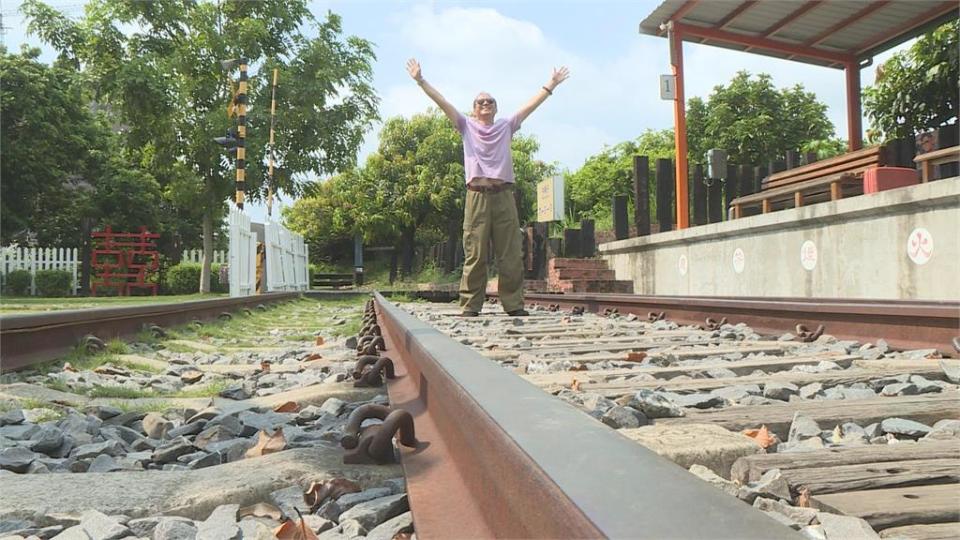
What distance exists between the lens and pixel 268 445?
172 cm

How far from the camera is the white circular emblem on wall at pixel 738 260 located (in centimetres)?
812

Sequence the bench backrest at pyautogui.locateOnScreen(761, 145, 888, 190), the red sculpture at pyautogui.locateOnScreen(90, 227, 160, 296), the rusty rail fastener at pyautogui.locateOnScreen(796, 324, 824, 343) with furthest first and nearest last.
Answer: the red sculpture at pyautogui.locateOnScreen(90, 227, 160, 296) < the bench backrest at pyautogui.locateOnScreen(761, 145, 888, 190) < the rusty rail fastener at pyautogui.locateOnScreen(796, 324, 824, 343)

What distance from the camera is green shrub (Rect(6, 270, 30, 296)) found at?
70.4ft

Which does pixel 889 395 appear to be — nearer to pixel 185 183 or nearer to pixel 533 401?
pixel 533 401

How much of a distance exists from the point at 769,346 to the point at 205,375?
290cm

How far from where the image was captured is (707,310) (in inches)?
209

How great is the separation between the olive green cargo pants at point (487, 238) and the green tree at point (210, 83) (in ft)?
48.5

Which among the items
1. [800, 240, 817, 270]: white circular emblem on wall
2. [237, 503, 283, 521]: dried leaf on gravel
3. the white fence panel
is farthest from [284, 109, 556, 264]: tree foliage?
[237, 503, 283, 521]: dried leaf on gravel

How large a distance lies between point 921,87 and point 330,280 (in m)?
25.2

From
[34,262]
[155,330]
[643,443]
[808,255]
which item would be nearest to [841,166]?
[808,255]

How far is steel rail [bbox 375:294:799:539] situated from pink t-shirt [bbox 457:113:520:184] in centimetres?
399

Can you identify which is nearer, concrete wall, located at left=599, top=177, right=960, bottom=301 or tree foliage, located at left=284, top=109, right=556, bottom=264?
concrete wall, located at left=599, top=177, right=960, bottom=301

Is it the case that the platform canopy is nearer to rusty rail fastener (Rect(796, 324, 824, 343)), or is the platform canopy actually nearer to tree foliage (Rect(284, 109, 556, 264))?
rusty rail fastener (Rect(796, 324, 824, 343))

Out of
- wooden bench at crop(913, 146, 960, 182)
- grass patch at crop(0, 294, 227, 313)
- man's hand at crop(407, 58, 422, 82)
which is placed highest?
man's hand at crop(407, 58, 422, 82)
